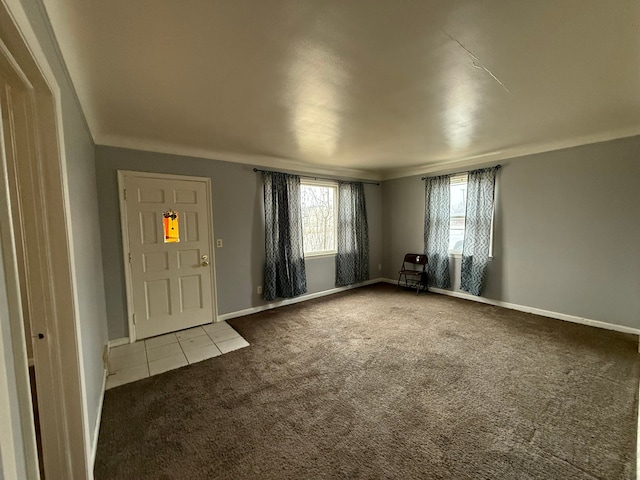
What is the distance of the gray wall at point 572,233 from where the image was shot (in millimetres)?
3027

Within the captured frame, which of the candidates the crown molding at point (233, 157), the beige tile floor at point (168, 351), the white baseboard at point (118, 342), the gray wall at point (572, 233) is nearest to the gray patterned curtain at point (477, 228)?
the gray wall at point (572, 233)

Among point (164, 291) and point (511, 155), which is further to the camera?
point (511, 155)

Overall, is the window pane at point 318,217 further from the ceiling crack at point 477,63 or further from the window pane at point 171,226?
the ceiling crack at point 477,63

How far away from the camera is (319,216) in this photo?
4.82 meters

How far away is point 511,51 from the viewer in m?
1.56

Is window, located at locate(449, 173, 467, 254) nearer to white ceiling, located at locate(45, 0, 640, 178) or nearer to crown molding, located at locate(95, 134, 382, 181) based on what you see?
white ceiling, located at locate(45, 0, 640, 178)

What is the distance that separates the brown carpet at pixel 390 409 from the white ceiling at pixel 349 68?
2307 millimetres

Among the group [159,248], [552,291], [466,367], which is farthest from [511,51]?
[159,248]

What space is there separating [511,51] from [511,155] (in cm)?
276

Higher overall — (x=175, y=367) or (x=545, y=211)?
(x=545, y=211)

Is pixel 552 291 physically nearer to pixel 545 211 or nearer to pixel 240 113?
pixel 545 211

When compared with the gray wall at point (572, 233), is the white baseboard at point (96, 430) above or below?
below

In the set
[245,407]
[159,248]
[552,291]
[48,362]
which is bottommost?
[245,407]

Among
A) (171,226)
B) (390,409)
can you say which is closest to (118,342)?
(171,226)
